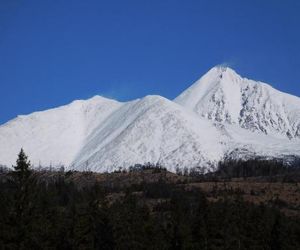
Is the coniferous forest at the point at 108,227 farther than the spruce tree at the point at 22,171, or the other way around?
the spruce tree at the point at 22,171

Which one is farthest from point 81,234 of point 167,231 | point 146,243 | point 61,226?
point 167,231

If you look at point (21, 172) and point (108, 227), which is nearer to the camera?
point (21, 172)

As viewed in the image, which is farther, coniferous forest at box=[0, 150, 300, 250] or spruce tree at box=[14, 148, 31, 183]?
spruce tree at box=[14, 148, 31, 183]

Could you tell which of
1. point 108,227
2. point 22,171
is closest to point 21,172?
point 22,171

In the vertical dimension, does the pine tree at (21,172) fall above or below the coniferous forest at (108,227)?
above

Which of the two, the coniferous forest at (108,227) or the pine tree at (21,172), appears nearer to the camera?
the coniferous forest at (108,227)

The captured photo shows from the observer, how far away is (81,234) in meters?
82.6

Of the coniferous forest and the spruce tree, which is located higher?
the spruce tree

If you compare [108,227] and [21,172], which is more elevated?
[21,172]

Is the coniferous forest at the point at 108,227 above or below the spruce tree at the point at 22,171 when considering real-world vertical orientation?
below

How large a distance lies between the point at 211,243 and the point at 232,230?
1047 centimetres

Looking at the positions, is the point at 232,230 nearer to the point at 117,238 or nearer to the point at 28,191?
the point at 117,238

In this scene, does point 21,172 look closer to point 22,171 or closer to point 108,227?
point 22,171

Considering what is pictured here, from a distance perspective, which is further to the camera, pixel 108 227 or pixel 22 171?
pixel 108 227
